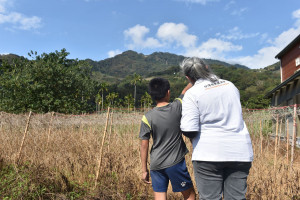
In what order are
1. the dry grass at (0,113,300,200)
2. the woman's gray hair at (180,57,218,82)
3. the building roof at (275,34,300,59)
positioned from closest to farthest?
the woman's gray hair at (180,57,218,82) → the dry grass at (0,113,300,200) → the building roof at (275,34,300,59)

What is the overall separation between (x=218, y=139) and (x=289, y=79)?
12.1 m

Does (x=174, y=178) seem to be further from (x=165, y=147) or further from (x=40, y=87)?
(x=40, y=87)

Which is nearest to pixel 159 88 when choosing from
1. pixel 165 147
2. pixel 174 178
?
pixel 165 147

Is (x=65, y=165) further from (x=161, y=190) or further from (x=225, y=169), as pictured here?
(x=225, y=169)

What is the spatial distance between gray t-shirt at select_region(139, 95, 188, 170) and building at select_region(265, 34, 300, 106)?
36.3ft

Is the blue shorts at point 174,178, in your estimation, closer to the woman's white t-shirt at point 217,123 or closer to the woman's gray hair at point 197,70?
the woman's white t-shirt at point 217,123

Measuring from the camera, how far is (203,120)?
1.57 m

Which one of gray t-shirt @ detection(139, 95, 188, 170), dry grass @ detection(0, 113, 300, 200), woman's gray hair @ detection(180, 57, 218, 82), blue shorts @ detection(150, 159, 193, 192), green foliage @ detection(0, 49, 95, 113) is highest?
green foliage @ detection(0, 49, 95, 113)

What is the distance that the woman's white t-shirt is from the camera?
150 centimetres

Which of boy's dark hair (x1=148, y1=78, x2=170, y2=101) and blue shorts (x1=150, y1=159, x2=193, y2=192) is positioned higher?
boy's dark hair (x1=148, y1=78, x2=170, y2=101)

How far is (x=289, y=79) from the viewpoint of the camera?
455 inches

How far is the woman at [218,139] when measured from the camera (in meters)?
1.50

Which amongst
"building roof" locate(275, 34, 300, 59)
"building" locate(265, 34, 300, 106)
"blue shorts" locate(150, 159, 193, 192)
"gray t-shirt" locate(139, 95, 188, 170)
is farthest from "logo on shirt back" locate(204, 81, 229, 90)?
"building roof" locate(275, 34, 300, 59)

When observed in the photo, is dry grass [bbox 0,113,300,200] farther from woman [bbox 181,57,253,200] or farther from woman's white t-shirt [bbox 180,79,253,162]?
woman's white t-shirt [bbox 180,79,253,162]
